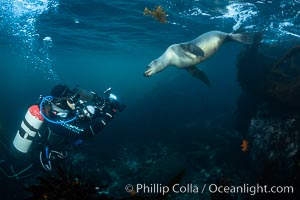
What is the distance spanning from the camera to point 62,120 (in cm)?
895

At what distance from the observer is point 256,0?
42.3 ft

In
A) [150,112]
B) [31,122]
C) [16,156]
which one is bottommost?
[150,112]

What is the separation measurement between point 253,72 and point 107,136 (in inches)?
451

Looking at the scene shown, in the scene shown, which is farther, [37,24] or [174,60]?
[37,24]

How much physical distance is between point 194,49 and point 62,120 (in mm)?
4888

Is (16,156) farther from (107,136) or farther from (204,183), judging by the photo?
(107,136)

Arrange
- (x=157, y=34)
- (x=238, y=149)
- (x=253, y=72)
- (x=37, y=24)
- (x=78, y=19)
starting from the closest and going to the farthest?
(x=253, y=72)
(x=238, y=149)
(x=78, y=19)
(x=37, y=24)
(x=157, y=34)

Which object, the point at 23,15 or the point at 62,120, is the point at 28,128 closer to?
the point at 62,120

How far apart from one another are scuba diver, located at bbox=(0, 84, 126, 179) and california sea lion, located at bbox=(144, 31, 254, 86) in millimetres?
2670

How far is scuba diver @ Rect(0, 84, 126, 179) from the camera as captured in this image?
874cm

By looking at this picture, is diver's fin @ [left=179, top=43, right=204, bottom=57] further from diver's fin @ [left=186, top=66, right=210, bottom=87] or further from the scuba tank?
the scuba tank

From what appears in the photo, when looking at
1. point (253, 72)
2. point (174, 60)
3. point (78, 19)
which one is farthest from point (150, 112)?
point (174, 60)

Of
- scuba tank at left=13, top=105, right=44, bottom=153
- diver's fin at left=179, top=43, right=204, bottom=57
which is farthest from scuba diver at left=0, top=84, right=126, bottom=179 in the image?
diver's fin at left=179, top=43, right=204, bottom=57

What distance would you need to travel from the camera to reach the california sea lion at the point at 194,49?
6.84 meters
